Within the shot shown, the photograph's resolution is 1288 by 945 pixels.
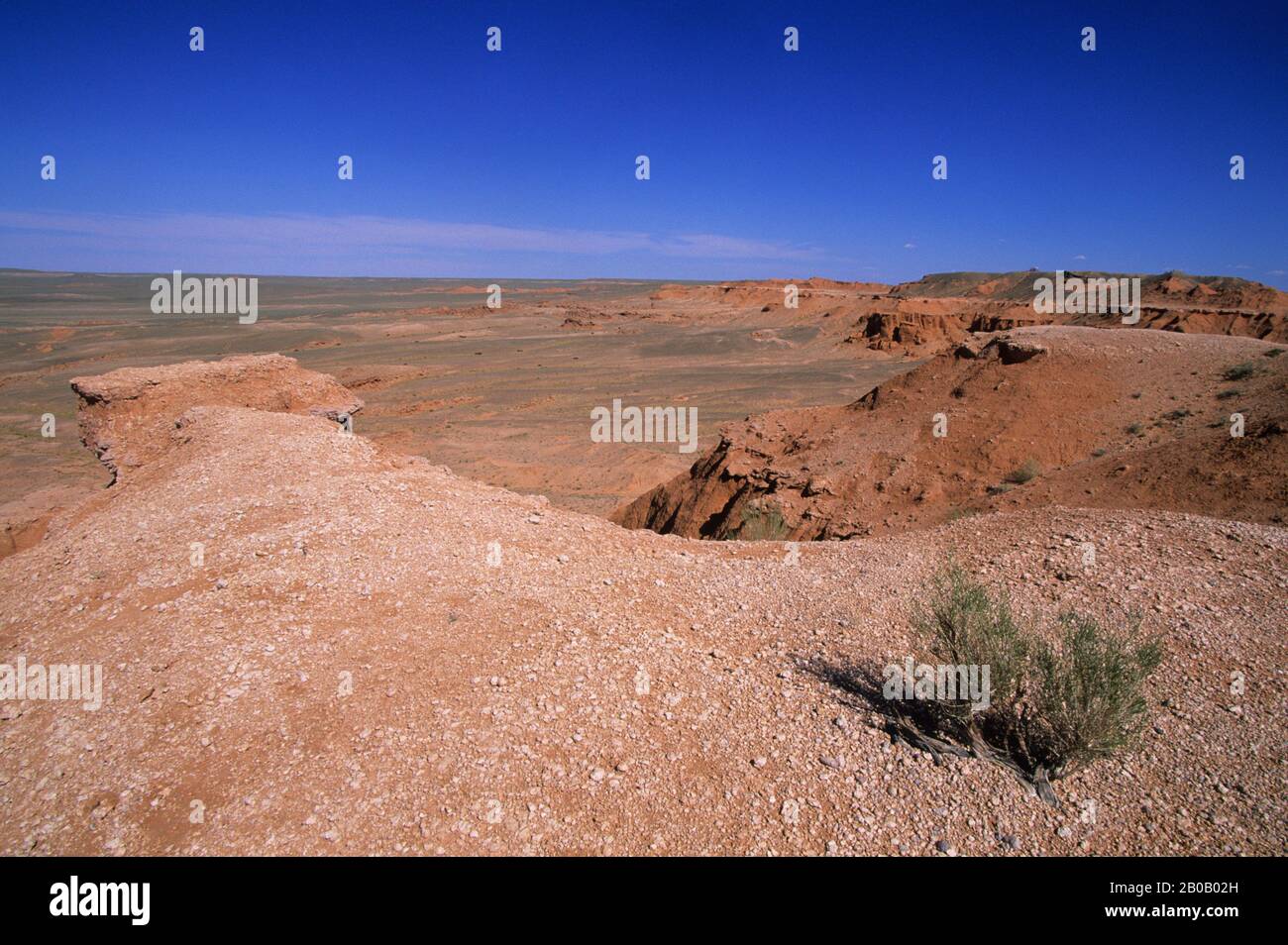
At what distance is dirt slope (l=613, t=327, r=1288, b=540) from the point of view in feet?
29.0

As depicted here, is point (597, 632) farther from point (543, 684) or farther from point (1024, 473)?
point (1024, 473)

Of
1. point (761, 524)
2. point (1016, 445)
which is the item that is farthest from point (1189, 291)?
point (761, 524)

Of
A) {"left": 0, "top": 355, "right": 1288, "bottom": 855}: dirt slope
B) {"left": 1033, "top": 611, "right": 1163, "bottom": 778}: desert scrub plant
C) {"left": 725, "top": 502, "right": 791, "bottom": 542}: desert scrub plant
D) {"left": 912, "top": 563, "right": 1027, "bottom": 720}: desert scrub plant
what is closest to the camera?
{"left": 0, "top": 355, "right": 1288, "bottom": 855}: dirt slope

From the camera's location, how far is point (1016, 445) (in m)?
11.9

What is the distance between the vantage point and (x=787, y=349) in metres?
44.4

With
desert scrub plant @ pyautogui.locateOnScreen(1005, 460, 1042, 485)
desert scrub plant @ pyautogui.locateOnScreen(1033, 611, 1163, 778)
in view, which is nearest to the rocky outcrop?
desert scrub plant @ pyautogui.locateOnScreen(1033, 611, 1163, 778)

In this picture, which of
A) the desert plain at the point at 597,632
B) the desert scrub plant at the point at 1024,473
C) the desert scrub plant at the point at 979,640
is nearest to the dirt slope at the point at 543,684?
the desert plain at the point at 597,632

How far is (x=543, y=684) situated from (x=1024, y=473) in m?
9.68

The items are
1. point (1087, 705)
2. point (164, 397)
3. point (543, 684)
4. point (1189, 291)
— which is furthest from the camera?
point (1189, 291)

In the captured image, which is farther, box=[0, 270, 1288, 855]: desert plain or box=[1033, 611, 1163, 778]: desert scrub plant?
box=[1033, 611, 1163, 778]: desert scrub plant

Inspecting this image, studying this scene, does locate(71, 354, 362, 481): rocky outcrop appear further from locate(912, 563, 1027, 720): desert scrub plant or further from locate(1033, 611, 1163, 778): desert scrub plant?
locate(1033, 611, 1163, 778): desert scrub plant

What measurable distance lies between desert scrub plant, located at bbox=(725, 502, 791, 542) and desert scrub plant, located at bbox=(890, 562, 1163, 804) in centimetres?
632
